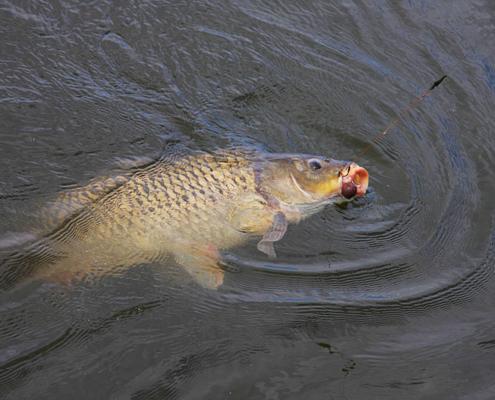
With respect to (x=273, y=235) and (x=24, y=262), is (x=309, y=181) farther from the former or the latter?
(x=24, y=262)

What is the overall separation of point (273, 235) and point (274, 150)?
3.08 ft

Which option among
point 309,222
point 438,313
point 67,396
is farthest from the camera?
point 309,222

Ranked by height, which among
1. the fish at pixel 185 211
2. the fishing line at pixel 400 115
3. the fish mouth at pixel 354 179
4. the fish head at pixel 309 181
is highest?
the fishing line at pixel 400 115

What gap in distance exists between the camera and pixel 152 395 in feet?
11.6

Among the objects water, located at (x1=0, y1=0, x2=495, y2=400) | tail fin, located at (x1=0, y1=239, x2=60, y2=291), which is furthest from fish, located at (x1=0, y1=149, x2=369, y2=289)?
water, located at (x1=0, y1=0, x2=495, y2=400)

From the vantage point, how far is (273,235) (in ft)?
15.2

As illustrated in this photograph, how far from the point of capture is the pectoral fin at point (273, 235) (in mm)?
4543

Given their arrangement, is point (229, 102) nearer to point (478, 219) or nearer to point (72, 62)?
point (72, 62)

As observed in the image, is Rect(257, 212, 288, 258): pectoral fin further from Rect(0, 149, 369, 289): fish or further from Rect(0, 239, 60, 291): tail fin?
Rect(0, 239, 60, 291): tail fin

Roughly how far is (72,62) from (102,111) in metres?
0.64

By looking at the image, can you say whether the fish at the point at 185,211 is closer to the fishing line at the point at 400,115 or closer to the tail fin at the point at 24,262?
the tail fin at the point at 24,262

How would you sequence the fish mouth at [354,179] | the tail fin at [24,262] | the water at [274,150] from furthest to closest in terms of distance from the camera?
the fish mouth at [354,179]
the tail fin at [24,262]
the water at [274,150]

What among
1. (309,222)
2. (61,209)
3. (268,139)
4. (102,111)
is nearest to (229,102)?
(268,139)

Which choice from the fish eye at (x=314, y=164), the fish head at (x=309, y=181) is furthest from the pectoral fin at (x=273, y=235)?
the fish eye at (x=314, y=164)
